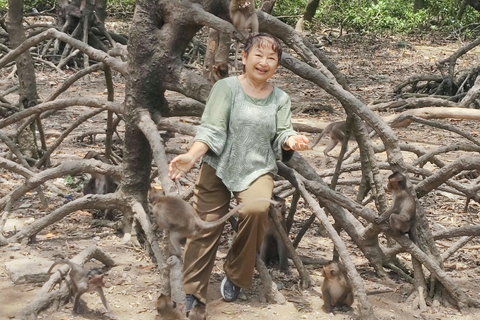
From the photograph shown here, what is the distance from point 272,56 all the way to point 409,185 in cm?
115

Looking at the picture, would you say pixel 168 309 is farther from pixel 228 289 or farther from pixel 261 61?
pixel 261 61

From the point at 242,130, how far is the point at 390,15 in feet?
54.4

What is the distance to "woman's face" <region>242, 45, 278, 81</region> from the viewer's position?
143 inches

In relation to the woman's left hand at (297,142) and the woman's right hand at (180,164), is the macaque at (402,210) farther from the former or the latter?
the woman's right hand at (180,164)

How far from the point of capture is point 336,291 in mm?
4086

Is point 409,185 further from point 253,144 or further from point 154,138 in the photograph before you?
point 154,138

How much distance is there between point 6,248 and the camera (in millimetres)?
4652

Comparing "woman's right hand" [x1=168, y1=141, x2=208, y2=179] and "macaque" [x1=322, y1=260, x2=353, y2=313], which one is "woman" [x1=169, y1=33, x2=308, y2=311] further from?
"macaque" [x1=322, y1=260, x2=353, y2=313]

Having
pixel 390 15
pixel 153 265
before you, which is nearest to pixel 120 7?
pixel 390 15

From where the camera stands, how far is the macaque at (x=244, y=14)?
415 centimetres

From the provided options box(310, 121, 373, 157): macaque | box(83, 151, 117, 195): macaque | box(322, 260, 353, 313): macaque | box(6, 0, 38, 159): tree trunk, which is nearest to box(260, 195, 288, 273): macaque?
box(322, 260, 353, 313): macaque

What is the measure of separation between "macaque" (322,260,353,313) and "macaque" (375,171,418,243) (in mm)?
421

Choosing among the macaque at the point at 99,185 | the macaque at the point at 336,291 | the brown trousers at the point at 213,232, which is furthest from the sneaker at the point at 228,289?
the macaque at the point at 99,185

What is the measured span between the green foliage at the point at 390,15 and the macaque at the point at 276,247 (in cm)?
1363
